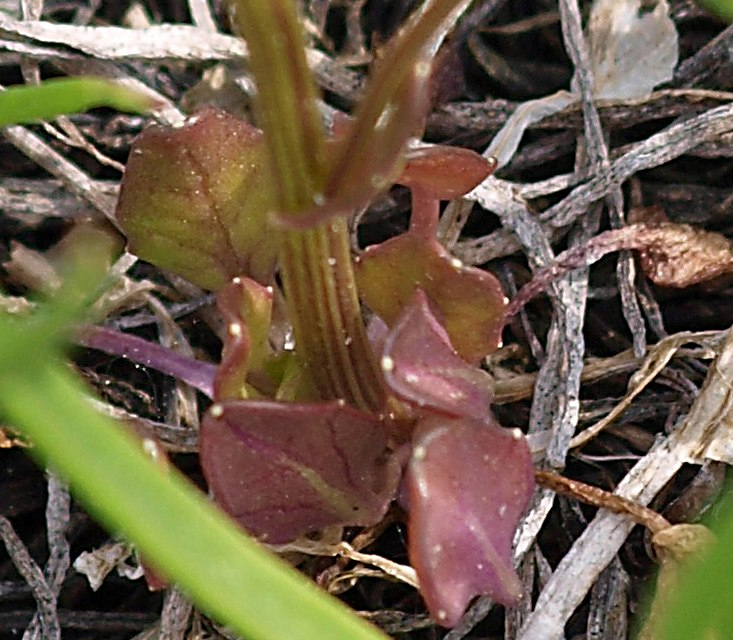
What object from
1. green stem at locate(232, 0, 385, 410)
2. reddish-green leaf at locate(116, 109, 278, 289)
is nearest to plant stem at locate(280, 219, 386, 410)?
green stem at locate(232, 0, 385, 410)

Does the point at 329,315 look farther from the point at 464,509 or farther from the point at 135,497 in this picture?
the point at 135,497

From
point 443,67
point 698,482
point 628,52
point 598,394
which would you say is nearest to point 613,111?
point 628,52

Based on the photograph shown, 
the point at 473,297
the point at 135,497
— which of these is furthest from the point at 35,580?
the point at 135,497

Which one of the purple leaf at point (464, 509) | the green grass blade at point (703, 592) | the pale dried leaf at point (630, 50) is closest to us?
the green grass blade at point (703, 592)

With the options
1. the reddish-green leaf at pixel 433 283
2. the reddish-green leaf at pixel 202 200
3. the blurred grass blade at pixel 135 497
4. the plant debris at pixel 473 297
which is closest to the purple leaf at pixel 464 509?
the plant debris at pixel 473 297

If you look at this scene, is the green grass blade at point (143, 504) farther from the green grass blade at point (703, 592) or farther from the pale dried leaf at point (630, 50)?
the pale dried leaf at point (630, 50)

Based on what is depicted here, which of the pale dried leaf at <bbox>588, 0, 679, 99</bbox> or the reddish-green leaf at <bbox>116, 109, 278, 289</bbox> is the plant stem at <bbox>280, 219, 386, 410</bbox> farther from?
the pale dried leaf at <bbox>588, 0, 679, 99</bbox>
